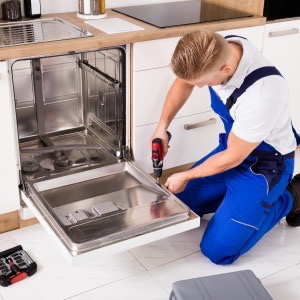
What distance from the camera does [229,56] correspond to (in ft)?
6.07

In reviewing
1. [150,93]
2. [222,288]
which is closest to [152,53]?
[150,93]

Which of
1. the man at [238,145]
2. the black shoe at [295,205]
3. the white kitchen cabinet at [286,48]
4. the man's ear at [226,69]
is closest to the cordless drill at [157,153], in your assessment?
the man at [238,145]

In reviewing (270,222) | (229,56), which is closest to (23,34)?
(229,56)

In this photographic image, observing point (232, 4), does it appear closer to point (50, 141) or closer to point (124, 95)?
point (124, 95)

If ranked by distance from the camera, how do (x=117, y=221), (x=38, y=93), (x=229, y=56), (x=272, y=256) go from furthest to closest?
(x=38, y=93), (x=272, y=256), (x=117, y=221), (x=229, y=56)

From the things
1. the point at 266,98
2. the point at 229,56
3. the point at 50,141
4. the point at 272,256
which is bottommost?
the point at 272,256

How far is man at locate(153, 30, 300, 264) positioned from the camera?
1804mm

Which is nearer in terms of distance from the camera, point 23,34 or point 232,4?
point 23,34

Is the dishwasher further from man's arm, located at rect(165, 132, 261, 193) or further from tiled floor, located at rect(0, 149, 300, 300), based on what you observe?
tiled floor, located at rect(0, 149, 300, 300)

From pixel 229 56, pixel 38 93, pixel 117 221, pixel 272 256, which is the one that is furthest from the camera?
pixel 38 93

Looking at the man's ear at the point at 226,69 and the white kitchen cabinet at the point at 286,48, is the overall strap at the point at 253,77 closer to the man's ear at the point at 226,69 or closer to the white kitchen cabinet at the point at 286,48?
the man's ear at the point at 226,69

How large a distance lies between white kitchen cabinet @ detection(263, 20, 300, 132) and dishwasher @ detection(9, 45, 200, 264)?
81 centimetres

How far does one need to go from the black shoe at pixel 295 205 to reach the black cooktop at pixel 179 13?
0.84 m

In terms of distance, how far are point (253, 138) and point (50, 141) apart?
1172 millimetres
